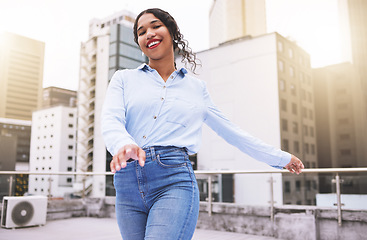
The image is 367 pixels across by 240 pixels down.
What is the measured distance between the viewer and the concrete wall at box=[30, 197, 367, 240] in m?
5.65

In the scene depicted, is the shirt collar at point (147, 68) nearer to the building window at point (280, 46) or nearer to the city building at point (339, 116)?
the building window at point (280, 46)

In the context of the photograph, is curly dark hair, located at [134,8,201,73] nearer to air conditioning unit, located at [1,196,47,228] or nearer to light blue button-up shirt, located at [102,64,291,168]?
light blue button-up shirt, located at [102,64,291,168]

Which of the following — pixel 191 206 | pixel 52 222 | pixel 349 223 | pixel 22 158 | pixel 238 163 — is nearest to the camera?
pixel 191 206

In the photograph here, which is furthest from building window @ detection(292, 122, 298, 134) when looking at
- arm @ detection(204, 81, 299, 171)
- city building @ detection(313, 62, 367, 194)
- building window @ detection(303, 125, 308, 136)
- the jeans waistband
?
the jeans waistband

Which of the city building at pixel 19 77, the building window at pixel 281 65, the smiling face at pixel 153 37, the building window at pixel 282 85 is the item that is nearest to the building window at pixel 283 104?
the building window at pixel 282 85

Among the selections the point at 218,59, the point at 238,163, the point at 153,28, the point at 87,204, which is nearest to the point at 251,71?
the point at 218,59

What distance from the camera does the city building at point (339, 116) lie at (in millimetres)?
62781

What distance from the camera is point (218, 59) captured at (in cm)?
4541

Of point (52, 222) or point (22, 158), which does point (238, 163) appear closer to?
point (52, 222)

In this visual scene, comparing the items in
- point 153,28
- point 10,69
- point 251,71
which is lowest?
point 153,28

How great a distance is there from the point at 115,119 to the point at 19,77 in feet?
643

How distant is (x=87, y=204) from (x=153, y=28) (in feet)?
29.0

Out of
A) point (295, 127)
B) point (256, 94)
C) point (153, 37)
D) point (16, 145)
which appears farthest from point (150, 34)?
point (16, 145)

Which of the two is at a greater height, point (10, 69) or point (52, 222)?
point (10, 69)
